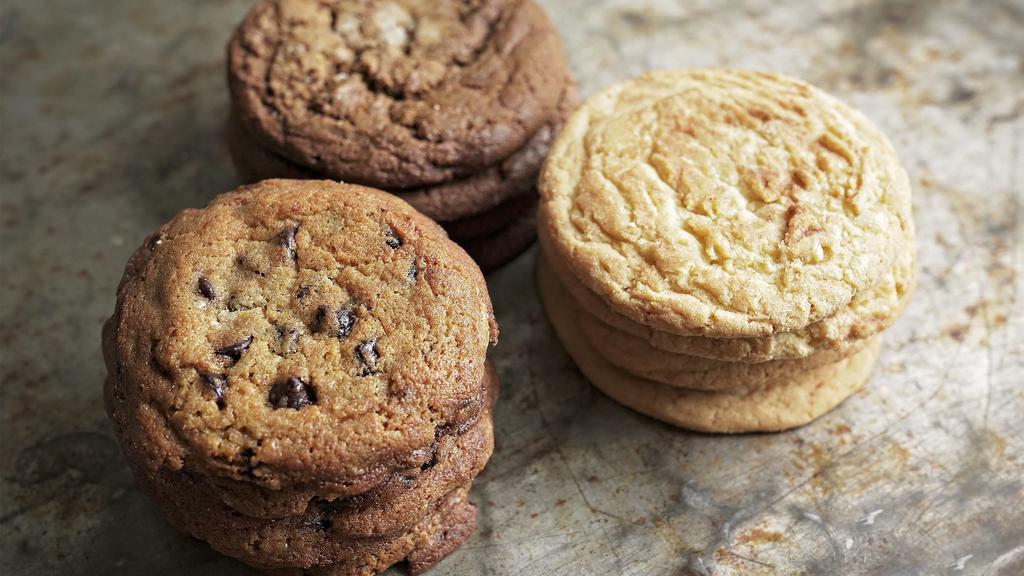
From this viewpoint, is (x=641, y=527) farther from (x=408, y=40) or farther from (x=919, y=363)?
(x=408, y=40)

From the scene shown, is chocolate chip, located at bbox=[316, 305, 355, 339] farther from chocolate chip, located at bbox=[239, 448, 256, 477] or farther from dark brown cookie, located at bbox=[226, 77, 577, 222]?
dark brown cookie, located at bbox=[226, 77, 577, 222]

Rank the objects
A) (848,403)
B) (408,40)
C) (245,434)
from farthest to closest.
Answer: (408,40) → (848,403) → (245,434)

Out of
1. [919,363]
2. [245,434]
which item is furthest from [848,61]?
[245,434]

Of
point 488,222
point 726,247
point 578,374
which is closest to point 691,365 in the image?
point 726,247

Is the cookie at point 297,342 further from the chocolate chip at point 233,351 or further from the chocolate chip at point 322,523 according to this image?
the chocolate chip at point 322,523

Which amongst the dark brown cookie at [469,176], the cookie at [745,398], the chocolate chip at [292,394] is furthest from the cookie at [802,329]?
the chocolate chip at [292,394]

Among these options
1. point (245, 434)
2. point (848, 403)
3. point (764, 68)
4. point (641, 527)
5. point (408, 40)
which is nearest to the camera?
point (245, 434)

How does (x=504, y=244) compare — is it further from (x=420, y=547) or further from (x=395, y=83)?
(x=420, y=547)
